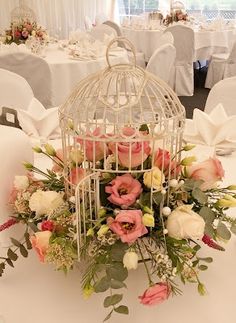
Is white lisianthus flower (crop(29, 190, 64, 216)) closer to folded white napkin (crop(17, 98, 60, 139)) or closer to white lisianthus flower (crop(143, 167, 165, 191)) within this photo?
white lisianthus flower (crop(143, 167, 165, 191))

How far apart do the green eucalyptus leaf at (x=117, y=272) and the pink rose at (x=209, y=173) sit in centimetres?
23

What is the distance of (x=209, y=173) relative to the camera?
73cm

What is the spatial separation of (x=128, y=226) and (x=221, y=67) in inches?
184

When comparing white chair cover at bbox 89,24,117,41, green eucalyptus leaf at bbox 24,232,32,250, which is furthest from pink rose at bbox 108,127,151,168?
white chair cover at bbox 89,24,117,41

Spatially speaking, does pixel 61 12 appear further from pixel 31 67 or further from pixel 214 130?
pixel 214 130

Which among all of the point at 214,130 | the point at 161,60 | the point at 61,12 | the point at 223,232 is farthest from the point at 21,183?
the point at 61,12

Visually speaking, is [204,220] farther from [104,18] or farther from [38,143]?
[104,18]

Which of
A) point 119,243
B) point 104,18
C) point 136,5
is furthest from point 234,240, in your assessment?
point 136,5

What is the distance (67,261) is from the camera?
2.12 ft

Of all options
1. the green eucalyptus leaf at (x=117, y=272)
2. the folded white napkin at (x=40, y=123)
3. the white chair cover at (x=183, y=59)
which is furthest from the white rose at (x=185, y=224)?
the white chair cover at (x=183, y=59)

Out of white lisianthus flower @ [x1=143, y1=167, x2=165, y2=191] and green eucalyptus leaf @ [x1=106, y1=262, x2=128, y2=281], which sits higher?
white lisianthus flower @ [x1=143, y1=167, x2=165, y2=191]

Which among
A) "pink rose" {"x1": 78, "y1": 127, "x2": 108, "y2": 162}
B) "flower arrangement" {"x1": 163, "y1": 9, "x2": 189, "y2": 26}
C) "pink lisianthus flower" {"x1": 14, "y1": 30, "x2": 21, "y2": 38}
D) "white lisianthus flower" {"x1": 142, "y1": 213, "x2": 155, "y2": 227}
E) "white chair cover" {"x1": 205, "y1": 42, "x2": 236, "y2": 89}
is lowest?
"white chair cover" {"x1": 205, "y1": 42, "x2": 236, "y2": 89}

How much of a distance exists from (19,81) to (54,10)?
212 inches

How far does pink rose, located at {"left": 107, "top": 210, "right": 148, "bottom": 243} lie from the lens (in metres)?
0.62
